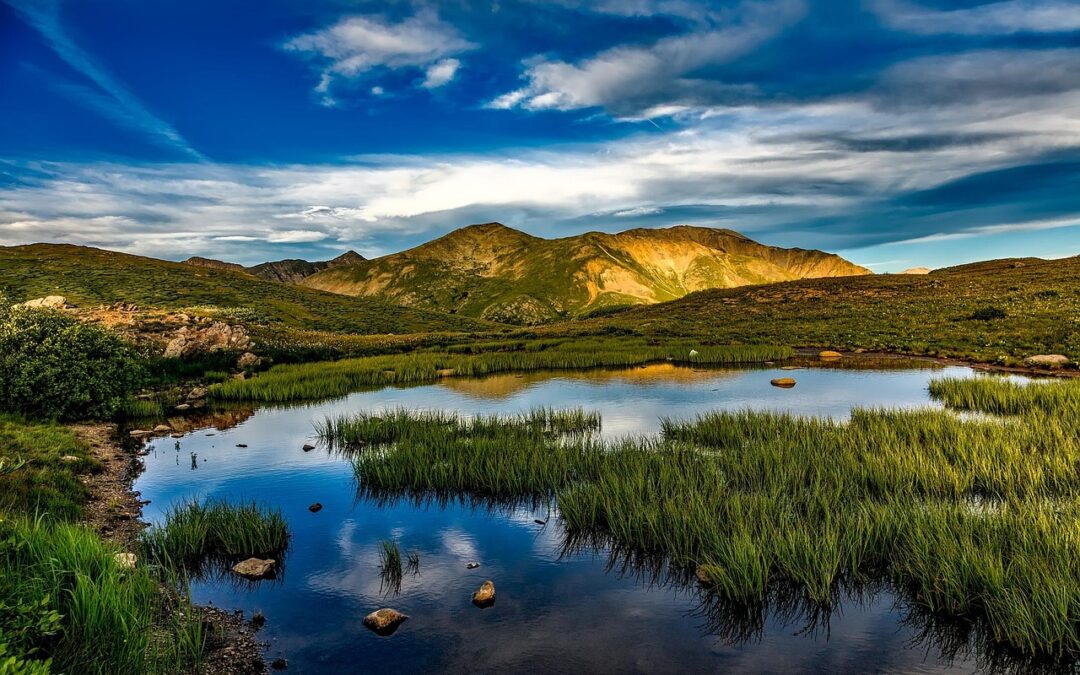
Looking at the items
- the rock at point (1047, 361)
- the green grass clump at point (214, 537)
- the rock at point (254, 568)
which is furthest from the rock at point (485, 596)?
the rock at point (1047, 361)

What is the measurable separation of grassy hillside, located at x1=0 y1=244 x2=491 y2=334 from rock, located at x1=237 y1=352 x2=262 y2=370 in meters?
46.8

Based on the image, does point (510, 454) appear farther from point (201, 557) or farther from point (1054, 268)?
point (1054, 268)

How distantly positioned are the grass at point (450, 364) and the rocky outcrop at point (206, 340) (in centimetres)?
624

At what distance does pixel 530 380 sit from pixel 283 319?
81.8 meters

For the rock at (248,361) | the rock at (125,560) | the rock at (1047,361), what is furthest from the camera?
the rock at (248,361)

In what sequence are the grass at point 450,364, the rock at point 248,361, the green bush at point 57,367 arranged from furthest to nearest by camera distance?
the rock at point 248,361, the grass at point 450,364, the green bush at point 57,367

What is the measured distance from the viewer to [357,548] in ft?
44.2

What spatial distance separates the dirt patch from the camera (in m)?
9.02

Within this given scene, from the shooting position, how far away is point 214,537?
13.4 meters

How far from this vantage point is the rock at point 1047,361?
3753 cm

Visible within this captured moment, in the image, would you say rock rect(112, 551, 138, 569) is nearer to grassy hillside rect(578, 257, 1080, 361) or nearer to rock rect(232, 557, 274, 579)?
rock rect(232, 557, 274, 579)

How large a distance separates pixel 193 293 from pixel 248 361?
282ft

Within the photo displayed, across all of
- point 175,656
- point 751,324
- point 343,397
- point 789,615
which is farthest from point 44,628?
point 751,324

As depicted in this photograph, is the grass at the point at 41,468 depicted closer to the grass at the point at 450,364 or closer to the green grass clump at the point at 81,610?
the green grass clump at the point at 81,610
